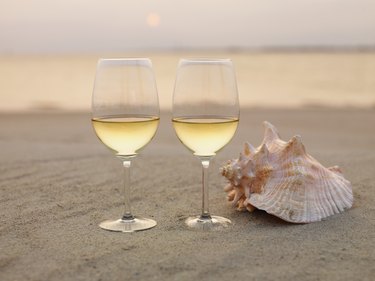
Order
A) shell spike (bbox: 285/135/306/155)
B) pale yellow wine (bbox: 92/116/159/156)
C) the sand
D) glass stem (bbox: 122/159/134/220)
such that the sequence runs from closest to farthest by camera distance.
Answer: the sand, pale yellow wine (bbox: 92/116/159/156), glass stem (bbox: 122/159/134/220), shell spike (bbox: 285/135/306/155)

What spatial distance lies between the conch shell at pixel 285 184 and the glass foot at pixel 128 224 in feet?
1.66

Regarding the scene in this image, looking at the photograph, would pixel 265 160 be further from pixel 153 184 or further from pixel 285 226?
pixel 153 184

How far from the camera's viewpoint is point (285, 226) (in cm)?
297

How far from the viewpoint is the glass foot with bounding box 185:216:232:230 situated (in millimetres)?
2959

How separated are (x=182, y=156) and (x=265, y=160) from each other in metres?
2.06

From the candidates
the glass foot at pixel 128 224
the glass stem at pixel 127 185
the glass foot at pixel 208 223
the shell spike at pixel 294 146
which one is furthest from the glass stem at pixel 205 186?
the shell spike at pixel 294 146

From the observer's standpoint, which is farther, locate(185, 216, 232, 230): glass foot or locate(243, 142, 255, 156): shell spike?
locate(243, 142, 255, 156): shell spike

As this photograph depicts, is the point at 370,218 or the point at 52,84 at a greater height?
the point at 52,84

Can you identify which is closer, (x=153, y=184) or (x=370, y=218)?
(x=370, y=218)

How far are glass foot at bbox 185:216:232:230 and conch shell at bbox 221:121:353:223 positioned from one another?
18cm

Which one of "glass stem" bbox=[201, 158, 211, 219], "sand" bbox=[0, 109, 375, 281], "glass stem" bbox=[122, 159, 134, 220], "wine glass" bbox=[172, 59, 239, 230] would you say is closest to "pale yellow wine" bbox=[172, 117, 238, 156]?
"wine glass" bbox=[172, 59, 239, 230]

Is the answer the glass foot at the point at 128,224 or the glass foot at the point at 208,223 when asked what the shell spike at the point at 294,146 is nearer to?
the glass foot at the point at 208,223

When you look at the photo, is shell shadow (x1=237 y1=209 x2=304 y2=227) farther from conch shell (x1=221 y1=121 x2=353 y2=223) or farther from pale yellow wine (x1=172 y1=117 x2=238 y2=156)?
pale yellow wine (x1=172 y1=117 x2=238 y2=156)

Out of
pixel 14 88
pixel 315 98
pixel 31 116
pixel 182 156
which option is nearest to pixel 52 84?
pixel 14 88
